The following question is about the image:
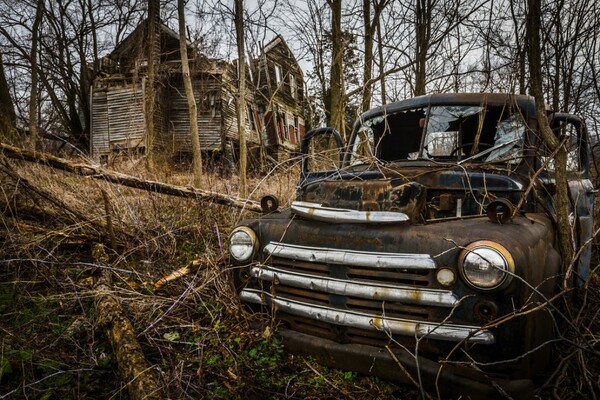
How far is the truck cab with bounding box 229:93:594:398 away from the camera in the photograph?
1785mm

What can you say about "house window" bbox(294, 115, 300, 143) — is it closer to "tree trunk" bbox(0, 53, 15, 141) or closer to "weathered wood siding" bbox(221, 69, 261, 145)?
"weathered wood siding" bbox(221, 69, 261, 145)

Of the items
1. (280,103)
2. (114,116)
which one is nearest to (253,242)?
(114,116)

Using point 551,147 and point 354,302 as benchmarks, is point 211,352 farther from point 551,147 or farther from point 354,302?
point 551,147

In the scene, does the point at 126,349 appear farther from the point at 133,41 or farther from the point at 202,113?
the point at 133,41

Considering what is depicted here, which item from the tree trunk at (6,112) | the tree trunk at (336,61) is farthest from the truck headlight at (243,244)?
the tree trunk at (336,61)

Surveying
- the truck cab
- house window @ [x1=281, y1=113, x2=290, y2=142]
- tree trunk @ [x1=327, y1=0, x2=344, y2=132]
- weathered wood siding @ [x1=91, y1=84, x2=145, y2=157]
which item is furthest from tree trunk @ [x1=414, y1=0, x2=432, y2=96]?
house window @ [x1=281, y1=113, x2=290, y2=142]

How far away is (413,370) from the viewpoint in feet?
6.24

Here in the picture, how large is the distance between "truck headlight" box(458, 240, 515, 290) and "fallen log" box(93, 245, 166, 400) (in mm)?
1680

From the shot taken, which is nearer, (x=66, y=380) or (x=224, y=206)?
(x=66, y=380)

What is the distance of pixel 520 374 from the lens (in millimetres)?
1782

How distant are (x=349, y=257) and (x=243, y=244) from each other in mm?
830

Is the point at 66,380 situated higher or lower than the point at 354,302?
lower

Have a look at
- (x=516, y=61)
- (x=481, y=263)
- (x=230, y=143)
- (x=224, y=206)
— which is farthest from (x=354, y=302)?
(x=230, y=143)

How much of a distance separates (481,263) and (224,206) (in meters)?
4.52
